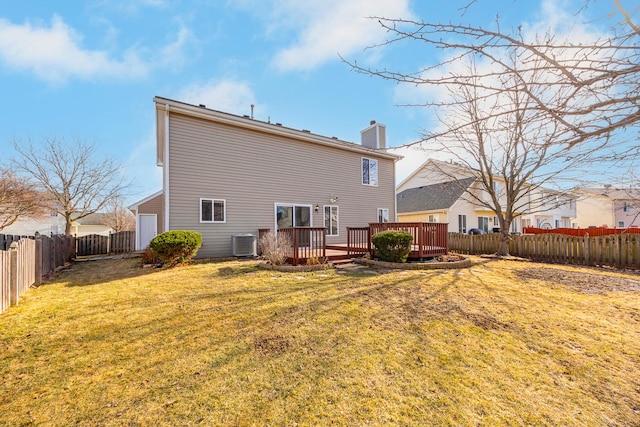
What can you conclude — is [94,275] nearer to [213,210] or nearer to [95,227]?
[213,210]

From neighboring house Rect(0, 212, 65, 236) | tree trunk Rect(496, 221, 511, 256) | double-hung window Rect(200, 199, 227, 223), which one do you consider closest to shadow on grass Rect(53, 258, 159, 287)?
double-hung window Rect(200, 199, 227, 223)

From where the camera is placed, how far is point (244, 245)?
35.8 feet

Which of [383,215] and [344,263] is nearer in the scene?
[344,263]

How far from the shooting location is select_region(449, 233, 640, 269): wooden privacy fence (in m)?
8.96

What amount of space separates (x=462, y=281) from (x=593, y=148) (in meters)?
4.62

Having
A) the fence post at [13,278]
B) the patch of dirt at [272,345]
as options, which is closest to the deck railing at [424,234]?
the patch of dirt at [272,345]

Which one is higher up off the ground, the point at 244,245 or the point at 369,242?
the point at 369,242

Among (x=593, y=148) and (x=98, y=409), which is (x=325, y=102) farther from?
(x=98, y=409)

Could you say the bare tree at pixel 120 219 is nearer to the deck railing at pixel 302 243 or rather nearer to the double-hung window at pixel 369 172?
the double-hung window at pixel 369 172

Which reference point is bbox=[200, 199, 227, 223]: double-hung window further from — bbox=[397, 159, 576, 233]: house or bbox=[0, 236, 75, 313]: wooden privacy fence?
bbox=[397, 159, 576, 233]: house

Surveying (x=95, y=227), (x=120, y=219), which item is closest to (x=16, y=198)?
(x=120, y=219)

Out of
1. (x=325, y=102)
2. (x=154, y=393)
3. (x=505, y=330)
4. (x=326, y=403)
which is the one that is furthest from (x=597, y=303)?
(x=325, y=102)

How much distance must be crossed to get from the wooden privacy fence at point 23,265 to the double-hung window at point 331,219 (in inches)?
388

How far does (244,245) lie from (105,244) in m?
9.93
